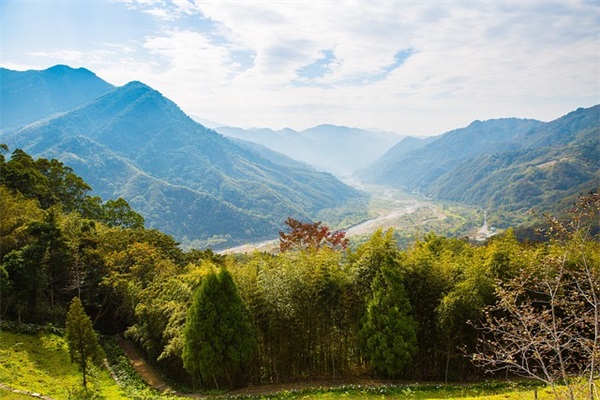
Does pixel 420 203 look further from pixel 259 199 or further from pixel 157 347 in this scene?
pixel 157 347

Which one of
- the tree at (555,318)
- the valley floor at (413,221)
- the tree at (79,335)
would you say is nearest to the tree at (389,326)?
the tree at (555,318)

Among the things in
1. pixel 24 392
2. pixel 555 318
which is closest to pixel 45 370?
pixel 24 392

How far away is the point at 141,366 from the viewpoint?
19594 mm

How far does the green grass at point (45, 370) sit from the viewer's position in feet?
44.1

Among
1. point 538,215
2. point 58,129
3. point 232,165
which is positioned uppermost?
point 58,129

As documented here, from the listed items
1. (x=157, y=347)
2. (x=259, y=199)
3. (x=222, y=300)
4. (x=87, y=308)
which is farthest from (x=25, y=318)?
(x=259, y=199)

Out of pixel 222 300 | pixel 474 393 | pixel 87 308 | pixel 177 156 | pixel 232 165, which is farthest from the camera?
pixel 232 165

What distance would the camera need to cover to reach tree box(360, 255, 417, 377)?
15070 millimetres

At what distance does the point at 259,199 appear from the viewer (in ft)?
490

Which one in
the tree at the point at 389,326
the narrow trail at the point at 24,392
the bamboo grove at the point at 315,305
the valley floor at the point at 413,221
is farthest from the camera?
the valley floor at the point at 413,221

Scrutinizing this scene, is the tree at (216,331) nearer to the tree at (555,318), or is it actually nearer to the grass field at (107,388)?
the grass field at (107,388)

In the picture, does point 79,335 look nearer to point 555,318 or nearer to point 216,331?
point 216,331

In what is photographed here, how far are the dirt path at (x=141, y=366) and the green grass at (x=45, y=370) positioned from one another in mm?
1710

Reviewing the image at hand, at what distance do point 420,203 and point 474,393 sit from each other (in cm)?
19249
